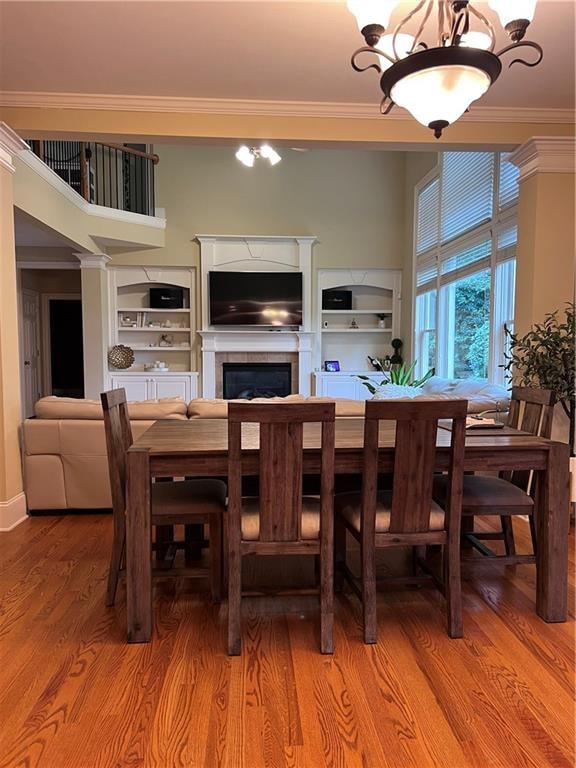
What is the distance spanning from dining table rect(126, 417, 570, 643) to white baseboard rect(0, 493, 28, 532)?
166 cm

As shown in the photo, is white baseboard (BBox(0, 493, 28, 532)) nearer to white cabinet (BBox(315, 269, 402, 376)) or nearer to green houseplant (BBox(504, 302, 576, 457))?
green houseplant (BBox(504, 302, 576, 457))

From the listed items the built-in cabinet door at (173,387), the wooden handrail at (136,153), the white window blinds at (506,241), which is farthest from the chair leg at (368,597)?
the wooden handrail at (136,153)

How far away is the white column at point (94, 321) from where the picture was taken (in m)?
7.20

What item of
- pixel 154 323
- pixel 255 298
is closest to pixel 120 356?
pixel 154 323

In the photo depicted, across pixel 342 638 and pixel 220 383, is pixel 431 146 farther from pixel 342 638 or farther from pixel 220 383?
pixel 220 383

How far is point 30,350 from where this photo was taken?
327 inches

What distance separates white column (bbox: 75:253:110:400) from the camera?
284 inches

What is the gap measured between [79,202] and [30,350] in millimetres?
3182

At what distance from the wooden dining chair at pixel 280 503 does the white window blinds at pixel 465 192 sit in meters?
4.38

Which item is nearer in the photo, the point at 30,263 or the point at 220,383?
the point at 30,263

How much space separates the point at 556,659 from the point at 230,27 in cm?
337

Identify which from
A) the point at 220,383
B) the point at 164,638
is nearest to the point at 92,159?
the point at 220,383

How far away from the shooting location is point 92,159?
711cm

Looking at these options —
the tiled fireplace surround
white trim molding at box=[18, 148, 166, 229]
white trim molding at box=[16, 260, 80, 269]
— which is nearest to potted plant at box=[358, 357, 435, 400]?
the tiled fireplace surround
